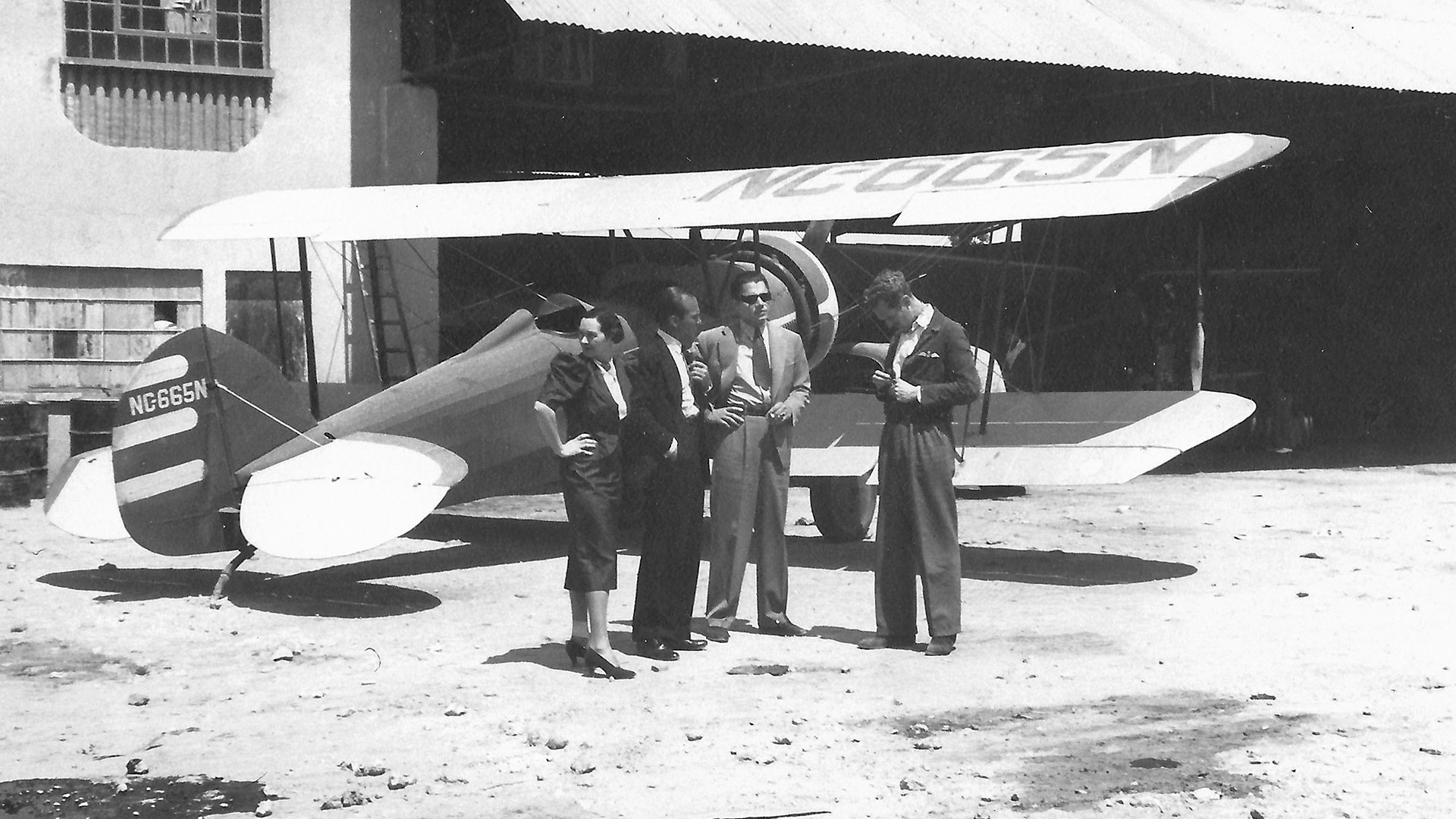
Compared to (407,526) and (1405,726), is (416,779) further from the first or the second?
(1405,726)

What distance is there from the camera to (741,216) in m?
11.8

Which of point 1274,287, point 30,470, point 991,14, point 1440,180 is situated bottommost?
point 30,470

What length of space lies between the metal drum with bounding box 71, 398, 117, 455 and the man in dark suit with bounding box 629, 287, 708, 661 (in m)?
10.1

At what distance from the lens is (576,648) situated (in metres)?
8.13

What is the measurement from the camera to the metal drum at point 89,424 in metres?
16.9

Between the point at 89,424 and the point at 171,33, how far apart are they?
433 centimetres

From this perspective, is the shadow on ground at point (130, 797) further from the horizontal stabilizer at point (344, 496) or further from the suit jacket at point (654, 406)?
the horizontal stabilizer at point (344, 496)

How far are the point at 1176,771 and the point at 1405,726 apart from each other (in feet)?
4.15

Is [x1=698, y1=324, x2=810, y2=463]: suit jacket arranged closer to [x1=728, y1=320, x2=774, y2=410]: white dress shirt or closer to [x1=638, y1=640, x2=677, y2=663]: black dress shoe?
[x1=728, y1=320, x2=774, y2=410]: white dress shirt

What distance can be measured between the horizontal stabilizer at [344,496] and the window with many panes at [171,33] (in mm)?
9363

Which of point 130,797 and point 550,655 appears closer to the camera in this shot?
point 130,797

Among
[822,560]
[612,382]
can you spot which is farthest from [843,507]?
[612,382]

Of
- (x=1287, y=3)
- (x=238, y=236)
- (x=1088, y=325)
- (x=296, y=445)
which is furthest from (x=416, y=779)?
(x=1287, y=3)

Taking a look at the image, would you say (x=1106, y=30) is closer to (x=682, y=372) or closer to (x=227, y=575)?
(x=682, y=372)
